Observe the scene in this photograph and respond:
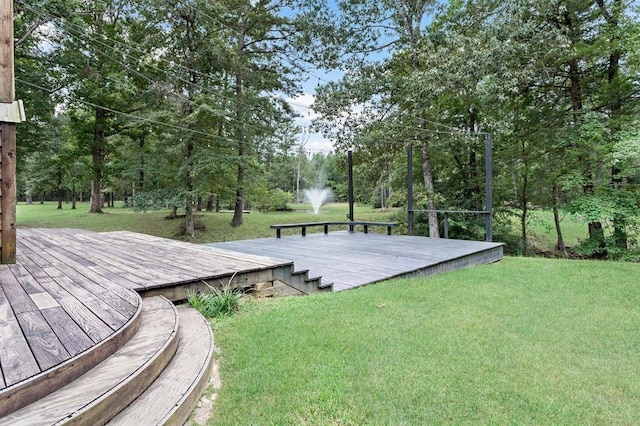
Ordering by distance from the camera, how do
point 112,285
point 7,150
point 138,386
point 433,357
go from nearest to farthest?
point 138,386, point 433,357, point 112,285, point 7,150

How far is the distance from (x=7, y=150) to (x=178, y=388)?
3.13m

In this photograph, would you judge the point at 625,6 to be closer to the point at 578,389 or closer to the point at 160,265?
the point at 578,389

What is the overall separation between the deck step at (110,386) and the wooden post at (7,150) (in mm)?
2255

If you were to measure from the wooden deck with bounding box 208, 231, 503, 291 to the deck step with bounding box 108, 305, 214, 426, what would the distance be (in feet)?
6.52

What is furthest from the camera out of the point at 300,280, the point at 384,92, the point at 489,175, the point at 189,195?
the point at 384,92

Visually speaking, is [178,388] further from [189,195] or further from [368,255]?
[189,195]

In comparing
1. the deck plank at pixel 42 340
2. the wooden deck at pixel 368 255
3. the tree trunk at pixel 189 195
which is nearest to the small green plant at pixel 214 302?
the deck plank at pixel 42 340

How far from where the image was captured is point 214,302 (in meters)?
2.90

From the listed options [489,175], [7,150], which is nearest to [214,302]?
[7,150]

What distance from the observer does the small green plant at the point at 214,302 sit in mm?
2830

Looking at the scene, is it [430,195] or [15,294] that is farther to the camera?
[430,195]

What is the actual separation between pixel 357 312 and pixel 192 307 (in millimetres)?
1379

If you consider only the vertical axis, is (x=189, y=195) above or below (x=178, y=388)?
above

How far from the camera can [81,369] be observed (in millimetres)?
1535
